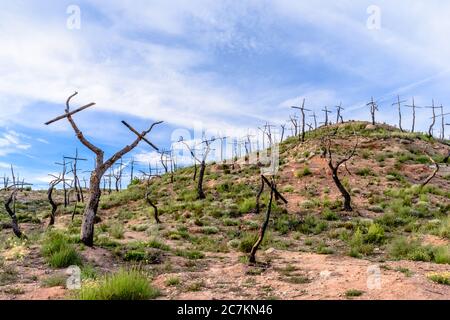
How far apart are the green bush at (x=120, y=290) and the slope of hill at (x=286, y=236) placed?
1.52ft

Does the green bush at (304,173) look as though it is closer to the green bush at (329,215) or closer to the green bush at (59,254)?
the green bush at (329,215)

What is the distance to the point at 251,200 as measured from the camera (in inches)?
A: 1251

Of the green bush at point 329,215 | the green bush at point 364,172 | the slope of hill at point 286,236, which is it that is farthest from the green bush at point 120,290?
the green bush at point 364,172

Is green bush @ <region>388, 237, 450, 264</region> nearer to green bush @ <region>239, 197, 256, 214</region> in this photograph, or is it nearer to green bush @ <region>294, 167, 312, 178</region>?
green bush @ <region>239, 197, 256, 214</region>

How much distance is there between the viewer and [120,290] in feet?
29.9

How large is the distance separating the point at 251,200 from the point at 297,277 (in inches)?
770

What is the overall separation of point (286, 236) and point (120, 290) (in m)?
15.7

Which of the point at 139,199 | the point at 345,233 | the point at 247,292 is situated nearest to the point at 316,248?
the point at 345,233

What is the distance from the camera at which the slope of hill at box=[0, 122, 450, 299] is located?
10852 mm

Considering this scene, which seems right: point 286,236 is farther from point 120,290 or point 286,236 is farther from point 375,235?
point 120,290

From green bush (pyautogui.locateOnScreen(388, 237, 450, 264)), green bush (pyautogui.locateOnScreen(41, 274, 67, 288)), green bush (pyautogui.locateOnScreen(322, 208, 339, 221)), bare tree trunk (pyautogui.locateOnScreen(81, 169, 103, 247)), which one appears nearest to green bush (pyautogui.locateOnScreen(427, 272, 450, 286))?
green bush (pyautogui.locateOnScreen(388, 237, 450, 264))

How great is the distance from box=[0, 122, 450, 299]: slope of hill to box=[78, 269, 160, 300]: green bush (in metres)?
0.46

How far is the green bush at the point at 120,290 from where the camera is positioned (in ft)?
29.3

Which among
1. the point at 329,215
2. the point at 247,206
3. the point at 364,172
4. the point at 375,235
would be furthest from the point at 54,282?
the point at 364,172
